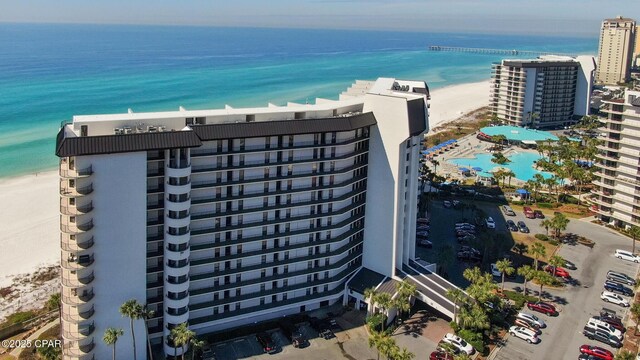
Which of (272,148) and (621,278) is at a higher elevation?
(272,148)

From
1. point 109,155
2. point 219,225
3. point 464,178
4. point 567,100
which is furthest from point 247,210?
point 567,100

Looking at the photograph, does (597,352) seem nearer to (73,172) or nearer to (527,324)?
(527,324)

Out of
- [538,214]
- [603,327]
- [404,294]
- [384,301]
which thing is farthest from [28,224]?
[538,214]

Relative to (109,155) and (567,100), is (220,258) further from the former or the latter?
(567,100)

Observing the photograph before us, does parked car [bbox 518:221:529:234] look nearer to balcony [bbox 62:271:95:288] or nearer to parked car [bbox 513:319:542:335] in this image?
parked car [bbox 513:319:542:335]

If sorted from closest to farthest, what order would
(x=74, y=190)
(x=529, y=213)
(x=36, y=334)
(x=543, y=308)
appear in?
(x=74, y=190), (x=36, y=334), (x=543, y=308), (x=529, y=213)

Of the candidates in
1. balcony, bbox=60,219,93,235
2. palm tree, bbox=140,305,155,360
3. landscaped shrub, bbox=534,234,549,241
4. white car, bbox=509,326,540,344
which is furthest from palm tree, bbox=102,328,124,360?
landscaped shrub, bbox=534,234,549,241
